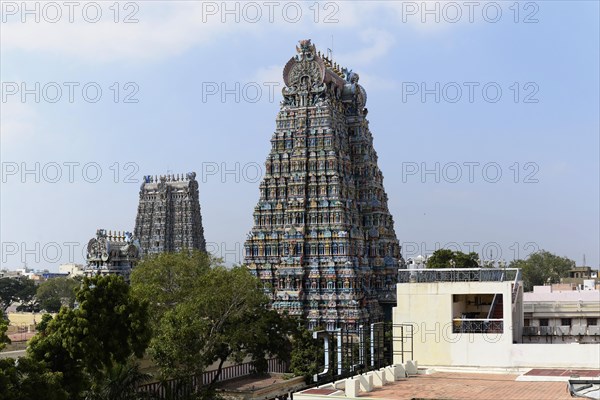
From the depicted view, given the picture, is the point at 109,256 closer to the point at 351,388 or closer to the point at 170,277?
the point at 170,277

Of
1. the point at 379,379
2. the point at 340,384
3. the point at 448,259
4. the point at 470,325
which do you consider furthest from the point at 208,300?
the point at 448,259

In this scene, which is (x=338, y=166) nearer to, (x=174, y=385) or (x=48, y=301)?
(x=174, y=385)

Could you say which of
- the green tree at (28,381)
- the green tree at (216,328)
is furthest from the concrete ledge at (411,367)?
the green tree at (216,328)

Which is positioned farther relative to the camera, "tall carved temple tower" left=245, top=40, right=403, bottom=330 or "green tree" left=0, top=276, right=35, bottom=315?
"green tree" left=0, top=276, right=35, bottom=315

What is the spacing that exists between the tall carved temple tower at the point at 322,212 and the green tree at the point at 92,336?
3416 centimetres

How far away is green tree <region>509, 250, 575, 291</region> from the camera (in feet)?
379

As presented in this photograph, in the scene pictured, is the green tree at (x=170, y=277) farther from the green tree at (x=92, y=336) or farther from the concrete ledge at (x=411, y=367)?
the concrete ledge at (x=411, y=367)

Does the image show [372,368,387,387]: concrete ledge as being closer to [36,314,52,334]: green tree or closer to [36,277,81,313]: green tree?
[36,314,52,334]: green tree

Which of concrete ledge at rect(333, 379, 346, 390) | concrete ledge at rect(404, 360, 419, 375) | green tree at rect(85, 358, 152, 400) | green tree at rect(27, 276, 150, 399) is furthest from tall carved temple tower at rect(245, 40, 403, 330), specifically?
concrete ledge at rect(333, 379, 346, 390)

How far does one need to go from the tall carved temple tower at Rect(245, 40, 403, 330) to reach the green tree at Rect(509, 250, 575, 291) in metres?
48.4

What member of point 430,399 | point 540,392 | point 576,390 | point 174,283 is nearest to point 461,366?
point 540,392

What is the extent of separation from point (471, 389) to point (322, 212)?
42.5m

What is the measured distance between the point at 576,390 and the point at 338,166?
171 ft

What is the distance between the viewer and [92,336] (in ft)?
93.0
